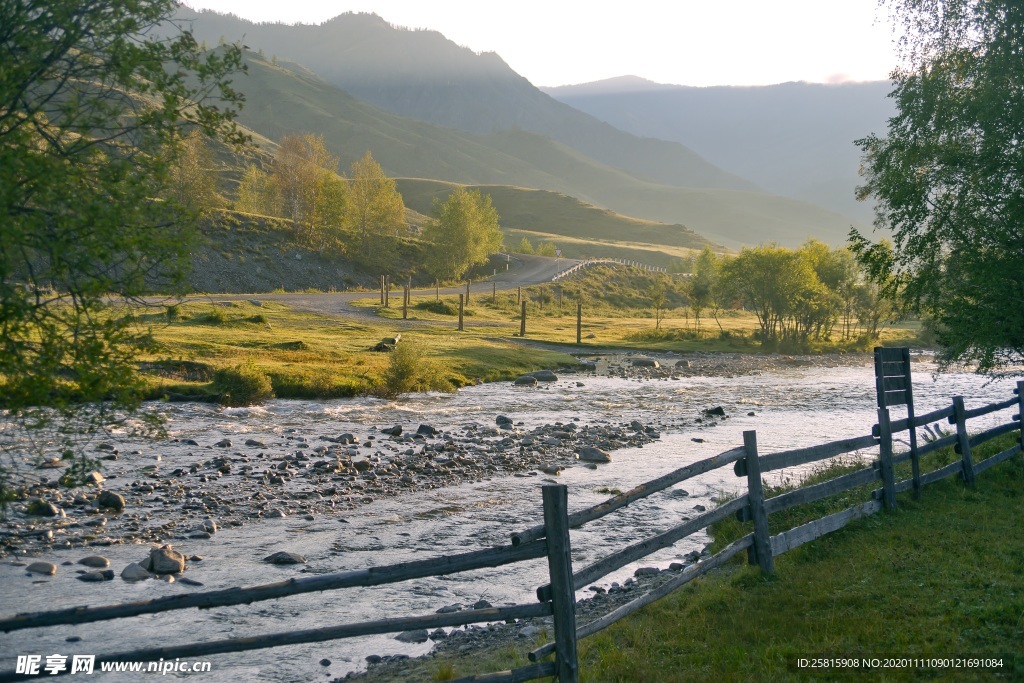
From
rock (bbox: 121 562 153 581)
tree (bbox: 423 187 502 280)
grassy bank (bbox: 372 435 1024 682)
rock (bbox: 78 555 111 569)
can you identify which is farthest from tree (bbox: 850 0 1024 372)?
tree (bbox: 423 187 502 280)

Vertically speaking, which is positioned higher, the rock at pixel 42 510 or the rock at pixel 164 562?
the rock at pixel 42 510

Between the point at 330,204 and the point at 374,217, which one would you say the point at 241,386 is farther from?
the point at 374,217

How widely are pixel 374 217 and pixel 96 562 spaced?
99339 millimetres

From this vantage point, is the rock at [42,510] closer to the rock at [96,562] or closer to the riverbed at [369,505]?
the riverbed at [369,505]

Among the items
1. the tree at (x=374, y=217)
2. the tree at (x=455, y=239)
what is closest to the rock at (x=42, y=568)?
the tree at (x=455, y=239)

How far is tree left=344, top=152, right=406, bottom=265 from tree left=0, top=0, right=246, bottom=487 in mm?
97907

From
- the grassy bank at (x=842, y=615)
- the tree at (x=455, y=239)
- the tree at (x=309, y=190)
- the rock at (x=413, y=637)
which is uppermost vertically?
the tree at (x=309, y=190)

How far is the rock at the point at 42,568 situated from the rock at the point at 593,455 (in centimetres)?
1463

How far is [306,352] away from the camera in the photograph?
42406mm

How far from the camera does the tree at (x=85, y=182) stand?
316 inches

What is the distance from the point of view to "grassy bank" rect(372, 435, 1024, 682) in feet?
26.3

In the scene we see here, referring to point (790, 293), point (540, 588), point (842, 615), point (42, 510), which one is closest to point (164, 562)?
point (42, 510)

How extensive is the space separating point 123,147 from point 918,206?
18848 millimetres

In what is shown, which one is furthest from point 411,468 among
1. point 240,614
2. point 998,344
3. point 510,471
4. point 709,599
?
point 998,344
